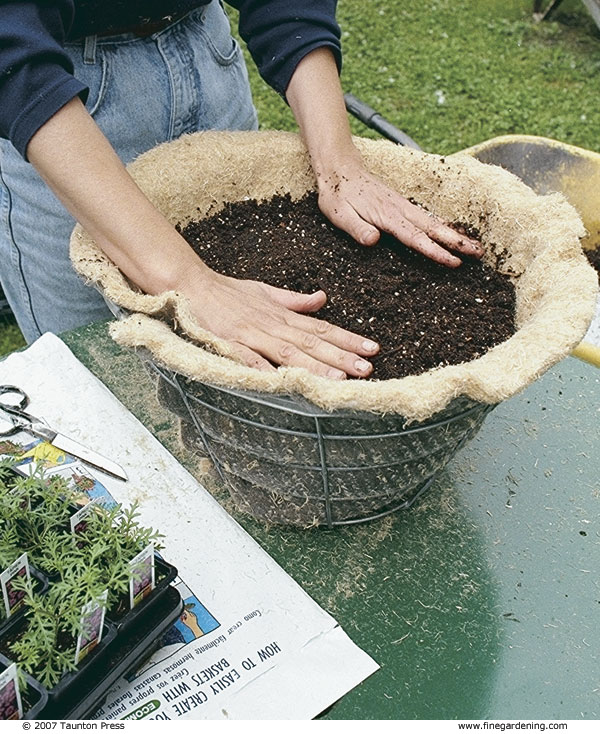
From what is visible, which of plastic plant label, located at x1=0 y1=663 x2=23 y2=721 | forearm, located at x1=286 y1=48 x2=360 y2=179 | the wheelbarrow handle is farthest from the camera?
the wheelbarrow handle

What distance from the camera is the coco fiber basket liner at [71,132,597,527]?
2.48ft

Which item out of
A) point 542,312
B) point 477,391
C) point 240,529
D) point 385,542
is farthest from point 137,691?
point 542,312

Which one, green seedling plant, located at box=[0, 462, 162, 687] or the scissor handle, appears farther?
the scissor handle

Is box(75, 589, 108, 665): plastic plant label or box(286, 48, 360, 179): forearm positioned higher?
box(286, 48, 360, 179): forearm

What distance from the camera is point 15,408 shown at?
1140mm

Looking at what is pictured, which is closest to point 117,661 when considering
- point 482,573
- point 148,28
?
point 482,573

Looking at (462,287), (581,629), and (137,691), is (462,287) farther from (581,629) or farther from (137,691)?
(137,691)

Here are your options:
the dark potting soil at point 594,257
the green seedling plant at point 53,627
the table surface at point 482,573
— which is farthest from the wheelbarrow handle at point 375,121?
the green seedling plant at point 53,627

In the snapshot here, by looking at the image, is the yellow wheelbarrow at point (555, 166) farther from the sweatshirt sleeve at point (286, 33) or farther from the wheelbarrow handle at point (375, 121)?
the sweatshirt sleeve at point (286, 33)

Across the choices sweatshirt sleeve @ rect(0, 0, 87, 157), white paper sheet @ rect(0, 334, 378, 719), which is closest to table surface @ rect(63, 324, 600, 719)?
white paper sheet @ rect(0, 334, 378, 719)

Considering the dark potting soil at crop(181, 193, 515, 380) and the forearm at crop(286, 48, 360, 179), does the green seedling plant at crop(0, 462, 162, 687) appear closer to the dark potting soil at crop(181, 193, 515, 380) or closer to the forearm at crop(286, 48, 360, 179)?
the dark potting soil at crop(181, 193, 515, 380)

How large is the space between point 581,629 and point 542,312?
0.36 metres

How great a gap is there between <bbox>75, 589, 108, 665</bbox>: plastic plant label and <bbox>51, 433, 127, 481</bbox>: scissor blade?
304 millimetres

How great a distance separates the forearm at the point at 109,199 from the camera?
0.93 metres
